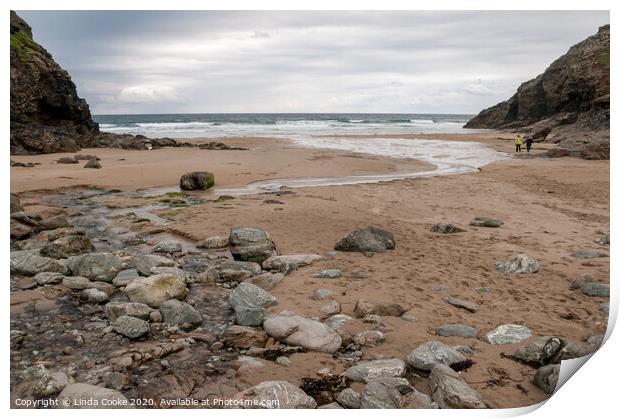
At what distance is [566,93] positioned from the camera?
36969 millimetres

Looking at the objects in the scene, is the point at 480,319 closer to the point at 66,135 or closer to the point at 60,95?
the point at 66,135

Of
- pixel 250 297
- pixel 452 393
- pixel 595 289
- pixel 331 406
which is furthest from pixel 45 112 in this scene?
pixel 452 393

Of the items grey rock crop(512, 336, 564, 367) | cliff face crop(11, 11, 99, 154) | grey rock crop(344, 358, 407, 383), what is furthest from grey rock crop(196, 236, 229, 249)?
cliff face crop(11, 11, 99, 154)

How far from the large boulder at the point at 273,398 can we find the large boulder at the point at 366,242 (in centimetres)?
423

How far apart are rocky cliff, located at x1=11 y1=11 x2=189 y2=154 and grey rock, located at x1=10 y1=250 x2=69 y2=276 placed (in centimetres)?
1726

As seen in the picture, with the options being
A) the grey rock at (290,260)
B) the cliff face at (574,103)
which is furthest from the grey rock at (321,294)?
the cliff face at (574,103)

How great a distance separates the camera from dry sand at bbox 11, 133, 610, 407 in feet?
15.7

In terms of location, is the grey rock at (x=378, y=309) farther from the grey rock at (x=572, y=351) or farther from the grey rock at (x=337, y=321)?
the grey rock at (x=572, y=351)

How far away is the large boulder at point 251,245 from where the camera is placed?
23.8ft

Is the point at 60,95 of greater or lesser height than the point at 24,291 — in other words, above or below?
above
